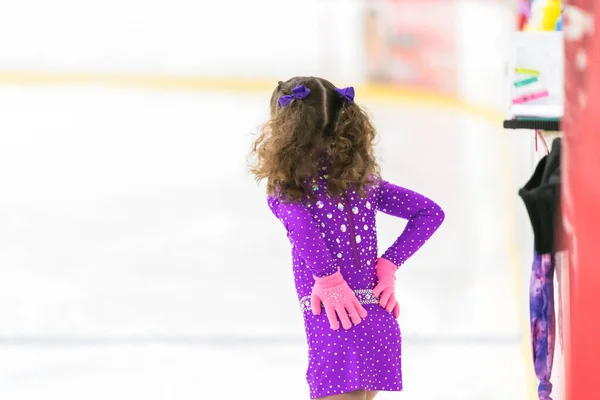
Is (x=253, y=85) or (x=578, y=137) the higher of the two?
(x=578, y=137)

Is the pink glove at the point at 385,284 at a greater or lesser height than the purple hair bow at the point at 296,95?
lesser

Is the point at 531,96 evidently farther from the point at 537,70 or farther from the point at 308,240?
the point at 308,240

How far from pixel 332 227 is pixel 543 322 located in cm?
45

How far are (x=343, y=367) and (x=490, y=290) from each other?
2051mm

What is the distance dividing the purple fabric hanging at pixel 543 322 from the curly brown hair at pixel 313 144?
38 cm

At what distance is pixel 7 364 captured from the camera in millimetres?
3125

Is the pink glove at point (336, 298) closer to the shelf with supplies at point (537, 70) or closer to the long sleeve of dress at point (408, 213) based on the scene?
the long sleeve of dress at point (408, 213)

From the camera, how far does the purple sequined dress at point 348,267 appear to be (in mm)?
1867

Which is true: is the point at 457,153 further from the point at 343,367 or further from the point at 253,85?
the point at 343,367

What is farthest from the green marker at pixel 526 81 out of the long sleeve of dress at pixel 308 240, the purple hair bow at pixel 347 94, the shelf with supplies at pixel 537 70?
the long sleeve of dress at pixel 308 240

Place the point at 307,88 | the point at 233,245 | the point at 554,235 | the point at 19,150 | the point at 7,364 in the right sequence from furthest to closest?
1. the point at 19,150
2. the point at 233,245
3. the point at 7,364
4. the point at 307,88
5. the point at 554,235

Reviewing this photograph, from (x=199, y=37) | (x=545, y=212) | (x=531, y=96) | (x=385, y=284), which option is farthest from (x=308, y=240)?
(x=199, y=37)

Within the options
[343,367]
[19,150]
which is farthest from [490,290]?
[19,150]

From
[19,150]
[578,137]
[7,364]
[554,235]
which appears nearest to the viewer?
[578,137]
